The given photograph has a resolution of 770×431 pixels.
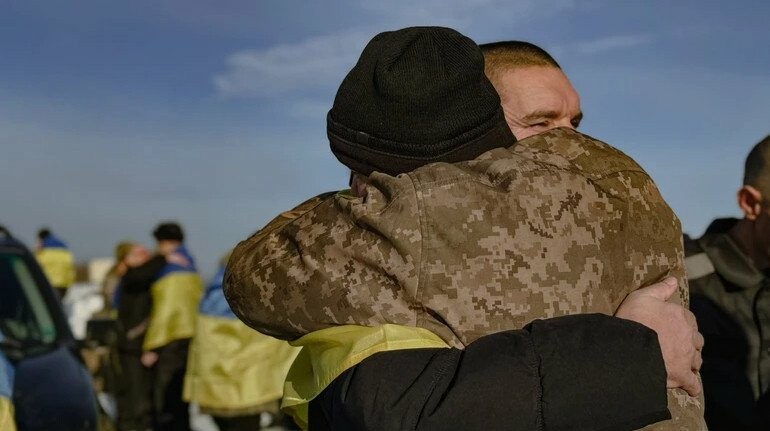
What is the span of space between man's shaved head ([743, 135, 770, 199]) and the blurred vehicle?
2.79 m

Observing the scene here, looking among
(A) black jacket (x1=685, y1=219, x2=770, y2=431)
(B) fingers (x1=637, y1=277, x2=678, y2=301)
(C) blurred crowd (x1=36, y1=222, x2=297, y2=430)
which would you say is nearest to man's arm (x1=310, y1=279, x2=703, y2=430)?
(B) fingers (x1=637, y1=277, x2=678, y2=301)

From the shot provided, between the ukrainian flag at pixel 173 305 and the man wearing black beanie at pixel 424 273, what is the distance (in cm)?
813

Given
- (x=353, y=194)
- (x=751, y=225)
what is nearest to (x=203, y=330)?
(x=751, y=225)

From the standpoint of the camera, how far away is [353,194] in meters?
1.98

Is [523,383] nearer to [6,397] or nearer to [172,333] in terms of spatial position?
[6,397]

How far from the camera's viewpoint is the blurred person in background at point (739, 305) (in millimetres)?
3877

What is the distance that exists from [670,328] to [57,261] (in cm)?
1577

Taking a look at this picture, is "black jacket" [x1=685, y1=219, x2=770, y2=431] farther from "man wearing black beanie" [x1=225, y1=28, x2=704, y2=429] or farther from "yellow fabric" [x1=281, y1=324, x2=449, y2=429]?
"yellow fabric" [x1=281, y1=324, x2=449, y2=429]

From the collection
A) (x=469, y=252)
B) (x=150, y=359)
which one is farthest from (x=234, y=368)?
(x=469, y=252)

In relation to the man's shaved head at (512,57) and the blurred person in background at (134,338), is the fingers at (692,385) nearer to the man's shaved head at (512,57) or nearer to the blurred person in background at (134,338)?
the man's shaved head at (512,57)

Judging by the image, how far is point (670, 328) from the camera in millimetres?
1868

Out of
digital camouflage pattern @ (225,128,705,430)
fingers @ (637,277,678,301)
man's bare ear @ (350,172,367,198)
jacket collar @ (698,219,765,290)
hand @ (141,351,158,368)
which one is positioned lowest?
hand @ (141,351,158,368)

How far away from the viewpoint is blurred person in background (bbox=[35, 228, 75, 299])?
16.5 m

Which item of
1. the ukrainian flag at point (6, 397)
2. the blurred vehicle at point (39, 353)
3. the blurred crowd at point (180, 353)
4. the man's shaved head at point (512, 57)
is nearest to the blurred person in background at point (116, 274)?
the blurred crowd at point (180, 353)
